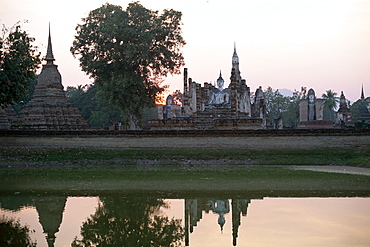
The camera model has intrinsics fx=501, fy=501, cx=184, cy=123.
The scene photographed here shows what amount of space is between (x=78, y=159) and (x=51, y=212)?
1409 centimetres

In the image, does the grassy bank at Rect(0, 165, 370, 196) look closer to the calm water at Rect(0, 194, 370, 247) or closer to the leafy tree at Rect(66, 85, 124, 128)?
the calm water at Rect(0, 194, 370, 247)

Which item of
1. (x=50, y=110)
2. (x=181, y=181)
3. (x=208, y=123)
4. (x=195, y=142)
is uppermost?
(x=50, y=110)

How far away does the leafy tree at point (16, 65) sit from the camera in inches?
923

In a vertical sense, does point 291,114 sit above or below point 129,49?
below

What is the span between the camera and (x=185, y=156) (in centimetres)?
2759

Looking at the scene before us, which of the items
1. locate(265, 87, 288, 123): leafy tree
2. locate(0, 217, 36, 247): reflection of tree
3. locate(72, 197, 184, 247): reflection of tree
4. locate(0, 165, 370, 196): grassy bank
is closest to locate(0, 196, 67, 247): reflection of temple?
locate(0, 217, 36, 247): reflection of tree

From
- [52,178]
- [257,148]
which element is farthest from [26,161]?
[257,148]

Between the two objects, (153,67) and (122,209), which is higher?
(153,67)

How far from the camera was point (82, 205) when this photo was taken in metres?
14.5

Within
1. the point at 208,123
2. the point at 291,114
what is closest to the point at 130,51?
the point at 208,123

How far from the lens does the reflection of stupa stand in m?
11.2

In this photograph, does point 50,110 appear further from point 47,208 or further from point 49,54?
point 47,208

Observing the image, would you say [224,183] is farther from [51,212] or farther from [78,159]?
[78,159]

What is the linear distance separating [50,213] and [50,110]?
2855 cm
